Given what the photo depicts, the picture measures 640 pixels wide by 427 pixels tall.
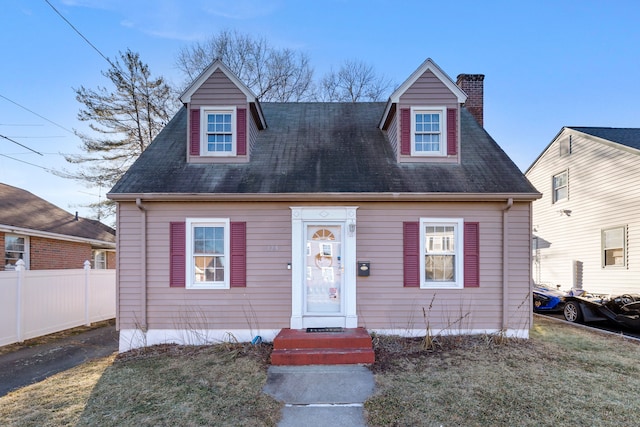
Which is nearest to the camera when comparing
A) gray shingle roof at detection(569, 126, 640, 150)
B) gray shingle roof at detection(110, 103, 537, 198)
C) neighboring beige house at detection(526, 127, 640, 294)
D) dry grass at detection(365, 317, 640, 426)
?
dry grass at detection(365, 317, 640, 426)

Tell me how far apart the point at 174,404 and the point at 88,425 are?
92 centimetres

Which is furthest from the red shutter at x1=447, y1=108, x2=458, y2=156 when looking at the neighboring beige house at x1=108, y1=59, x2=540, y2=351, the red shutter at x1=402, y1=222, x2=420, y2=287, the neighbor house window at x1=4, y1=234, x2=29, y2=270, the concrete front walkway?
the neighbor house window at x1=4, y1=234, x2=29, y2=270

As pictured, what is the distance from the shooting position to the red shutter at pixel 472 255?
6.86 metres

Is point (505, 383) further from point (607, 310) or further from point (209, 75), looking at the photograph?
point (209, 75)

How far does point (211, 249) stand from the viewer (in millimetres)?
6906

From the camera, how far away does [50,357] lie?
→ 665cm

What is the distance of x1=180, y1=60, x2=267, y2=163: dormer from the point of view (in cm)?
749

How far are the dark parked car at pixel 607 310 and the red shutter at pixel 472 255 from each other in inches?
175

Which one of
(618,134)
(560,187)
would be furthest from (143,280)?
(618,134)

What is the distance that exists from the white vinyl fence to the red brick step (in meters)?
6.39

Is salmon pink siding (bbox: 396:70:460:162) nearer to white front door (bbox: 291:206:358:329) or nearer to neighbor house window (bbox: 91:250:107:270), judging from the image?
white front door (bbox: 291:206:358:329)

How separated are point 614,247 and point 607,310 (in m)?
4.20

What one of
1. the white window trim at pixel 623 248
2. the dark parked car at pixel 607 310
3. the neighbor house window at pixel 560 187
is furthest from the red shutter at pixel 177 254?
the neighbor house window at pixel 560 187

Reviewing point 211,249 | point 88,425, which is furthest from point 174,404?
point 211,249
